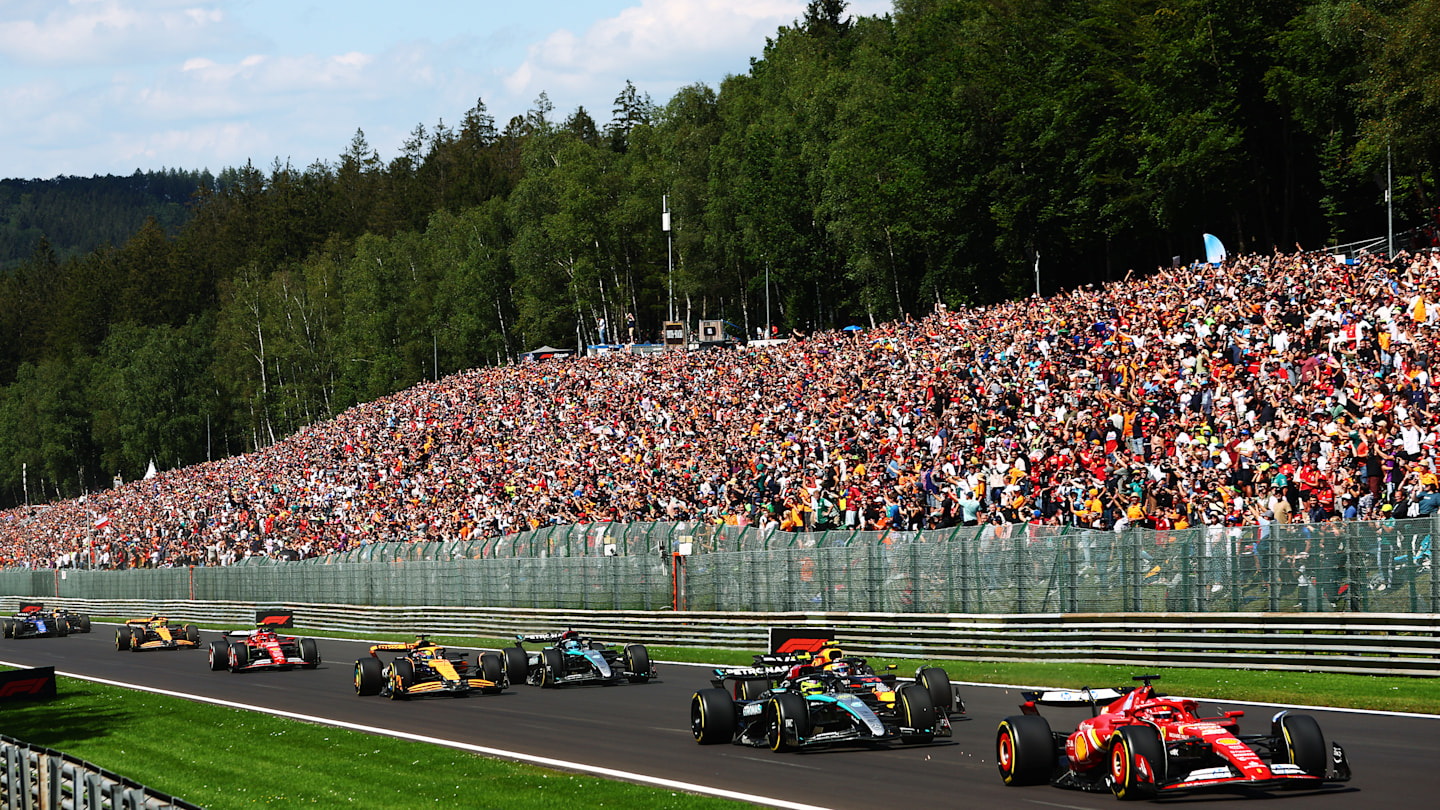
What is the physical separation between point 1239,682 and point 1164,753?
8.88m

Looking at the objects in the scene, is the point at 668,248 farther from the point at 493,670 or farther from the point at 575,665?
the point at 493,670

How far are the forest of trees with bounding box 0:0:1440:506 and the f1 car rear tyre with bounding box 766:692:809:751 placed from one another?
24663 millimetres

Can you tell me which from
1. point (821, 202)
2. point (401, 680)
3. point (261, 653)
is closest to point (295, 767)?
point (401, 680)

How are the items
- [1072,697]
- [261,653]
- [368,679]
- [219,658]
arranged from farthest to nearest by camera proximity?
[219,658] < [261,653] < [368,679] < [1072,697]

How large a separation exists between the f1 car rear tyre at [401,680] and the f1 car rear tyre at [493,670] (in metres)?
1.08

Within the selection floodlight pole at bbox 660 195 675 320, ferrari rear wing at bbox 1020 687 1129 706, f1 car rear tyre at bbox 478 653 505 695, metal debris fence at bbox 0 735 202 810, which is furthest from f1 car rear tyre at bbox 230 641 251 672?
floodlight pole at bbox 660 195 675 320

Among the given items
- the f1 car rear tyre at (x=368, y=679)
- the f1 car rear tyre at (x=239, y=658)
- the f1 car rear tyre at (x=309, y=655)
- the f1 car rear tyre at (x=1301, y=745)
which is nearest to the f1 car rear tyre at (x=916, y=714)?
the f1 car rear tyre at (x=1301, y=745)

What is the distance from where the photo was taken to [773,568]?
28.5 metres

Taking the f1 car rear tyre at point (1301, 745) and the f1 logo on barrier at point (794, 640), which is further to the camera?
the f1 logo on barrier at point (794, 640)

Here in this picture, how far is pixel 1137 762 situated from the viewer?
11.2m

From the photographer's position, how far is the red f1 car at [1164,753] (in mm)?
11148

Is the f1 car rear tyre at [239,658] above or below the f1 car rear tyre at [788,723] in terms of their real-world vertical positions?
below

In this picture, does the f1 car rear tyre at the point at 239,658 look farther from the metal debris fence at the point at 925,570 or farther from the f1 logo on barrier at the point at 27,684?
the metal debris fence at the point at 925,570

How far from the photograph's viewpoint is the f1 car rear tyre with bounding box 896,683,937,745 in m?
15.0
